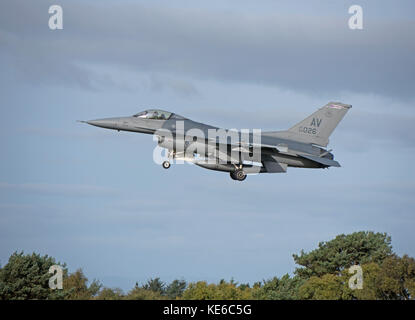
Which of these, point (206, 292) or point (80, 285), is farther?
point (80, 285)

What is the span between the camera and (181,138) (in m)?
35.9

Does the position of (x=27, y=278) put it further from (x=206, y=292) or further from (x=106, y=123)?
(x=106, y=123)

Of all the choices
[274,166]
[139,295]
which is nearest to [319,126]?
[274,166]

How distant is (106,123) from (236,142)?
617cm

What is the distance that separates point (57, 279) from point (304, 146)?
17.4 metres

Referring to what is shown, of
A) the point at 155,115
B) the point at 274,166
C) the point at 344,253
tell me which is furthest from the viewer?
the point at 344,253

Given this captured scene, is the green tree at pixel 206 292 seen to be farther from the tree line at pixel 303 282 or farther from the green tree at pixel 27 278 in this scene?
the green tree at pixel 27 278

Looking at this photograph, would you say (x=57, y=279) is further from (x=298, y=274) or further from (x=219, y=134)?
(x=298, y=274)

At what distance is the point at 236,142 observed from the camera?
36500 mm

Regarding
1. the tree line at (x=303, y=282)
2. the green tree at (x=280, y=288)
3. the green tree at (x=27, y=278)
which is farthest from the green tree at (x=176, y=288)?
the green tree at (x=27, y=278)

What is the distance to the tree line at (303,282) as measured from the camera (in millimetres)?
43994

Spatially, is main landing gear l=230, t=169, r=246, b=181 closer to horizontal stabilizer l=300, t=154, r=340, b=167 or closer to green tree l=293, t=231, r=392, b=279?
horizontal stabilizer l=300, t=154, r=340, b=167

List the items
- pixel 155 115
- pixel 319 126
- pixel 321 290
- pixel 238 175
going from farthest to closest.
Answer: pixel 321 290 → pixel 319 126 → pixel 238 175 → pixel 155 115
